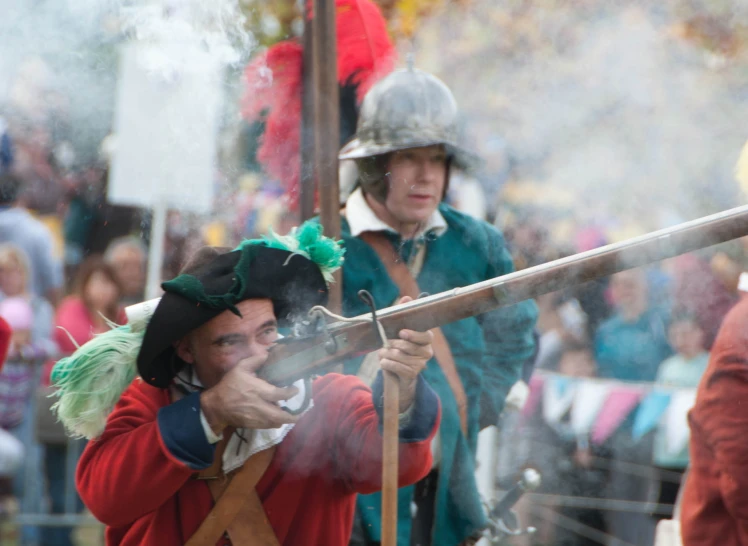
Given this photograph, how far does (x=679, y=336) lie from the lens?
16.6 feet

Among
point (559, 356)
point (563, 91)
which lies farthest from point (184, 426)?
point (559, 356)

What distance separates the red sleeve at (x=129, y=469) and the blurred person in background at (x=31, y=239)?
1695mm

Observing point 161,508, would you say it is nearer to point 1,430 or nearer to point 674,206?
point 674,206

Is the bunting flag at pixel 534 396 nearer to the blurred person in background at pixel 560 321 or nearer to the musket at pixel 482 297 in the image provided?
the blurred person in background at pixel 560 321

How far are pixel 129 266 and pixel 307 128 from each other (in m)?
1.67

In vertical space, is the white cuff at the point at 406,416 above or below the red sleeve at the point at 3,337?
below

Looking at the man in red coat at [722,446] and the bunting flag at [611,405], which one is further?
the bunting flag at [611,405]

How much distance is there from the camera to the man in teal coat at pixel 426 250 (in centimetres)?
355

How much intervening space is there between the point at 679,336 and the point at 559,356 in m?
1.07

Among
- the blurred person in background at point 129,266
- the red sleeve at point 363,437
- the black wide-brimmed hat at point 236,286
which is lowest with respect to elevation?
the red sleeve at point 363,437

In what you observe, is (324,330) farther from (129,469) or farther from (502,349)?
(502,349)

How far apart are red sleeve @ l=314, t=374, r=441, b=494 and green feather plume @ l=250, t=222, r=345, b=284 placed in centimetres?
30

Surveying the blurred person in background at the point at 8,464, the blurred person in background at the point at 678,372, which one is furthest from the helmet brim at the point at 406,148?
the blurred person in background at the point at 8,464

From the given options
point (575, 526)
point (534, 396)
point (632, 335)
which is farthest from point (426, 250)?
point (575, 526)
